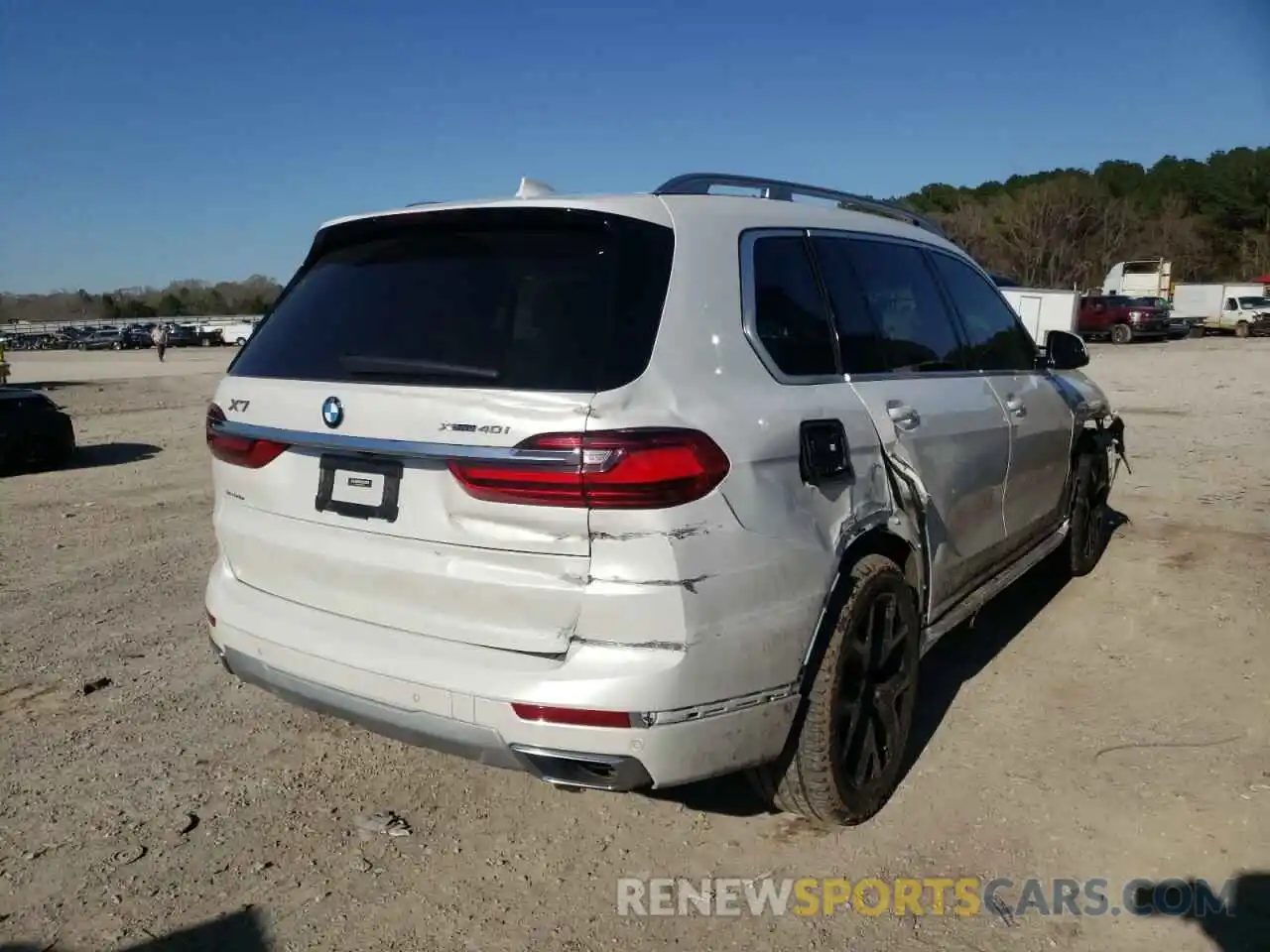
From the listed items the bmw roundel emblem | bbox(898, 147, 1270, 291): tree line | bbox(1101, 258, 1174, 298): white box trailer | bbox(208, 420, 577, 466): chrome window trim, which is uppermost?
bbox(898, 147, 1270, 291): tree line

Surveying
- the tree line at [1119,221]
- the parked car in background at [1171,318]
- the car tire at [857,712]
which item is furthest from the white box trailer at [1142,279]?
the car tire at [857,712]

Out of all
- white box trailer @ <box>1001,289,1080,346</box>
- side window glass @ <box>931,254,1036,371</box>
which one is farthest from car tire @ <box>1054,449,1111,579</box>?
white box trailer @ <box>1001,289,1080,346</box>

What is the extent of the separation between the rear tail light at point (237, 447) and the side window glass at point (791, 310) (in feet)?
4.76

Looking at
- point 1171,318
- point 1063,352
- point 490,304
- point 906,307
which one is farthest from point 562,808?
point 1171,318

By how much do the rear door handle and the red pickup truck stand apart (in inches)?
1455

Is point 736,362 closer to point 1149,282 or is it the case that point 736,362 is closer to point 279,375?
point 279,375

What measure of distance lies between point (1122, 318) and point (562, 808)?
1551 inches

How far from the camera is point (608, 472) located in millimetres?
2285

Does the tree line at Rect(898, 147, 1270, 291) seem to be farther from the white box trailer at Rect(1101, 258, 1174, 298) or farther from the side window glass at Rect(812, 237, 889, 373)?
the side window glass at Rect(812, 237, 889, 373)

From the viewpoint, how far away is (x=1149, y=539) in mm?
6703

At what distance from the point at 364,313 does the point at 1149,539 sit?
5.89 meters

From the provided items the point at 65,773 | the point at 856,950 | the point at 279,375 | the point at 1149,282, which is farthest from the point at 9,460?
the point at 1149,282

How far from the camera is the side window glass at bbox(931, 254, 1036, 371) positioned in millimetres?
4236

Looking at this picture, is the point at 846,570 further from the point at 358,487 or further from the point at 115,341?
the point at 115,341
